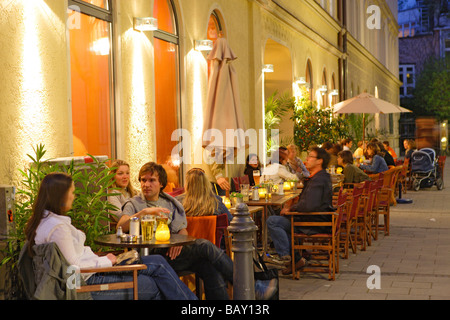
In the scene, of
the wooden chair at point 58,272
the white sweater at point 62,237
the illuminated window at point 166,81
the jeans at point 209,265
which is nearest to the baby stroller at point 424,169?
the illuminated window at point 166,81

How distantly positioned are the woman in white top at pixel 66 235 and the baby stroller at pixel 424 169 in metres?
14.8

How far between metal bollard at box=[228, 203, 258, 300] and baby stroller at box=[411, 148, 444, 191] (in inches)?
572

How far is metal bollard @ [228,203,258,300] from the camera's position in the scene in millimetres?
4742

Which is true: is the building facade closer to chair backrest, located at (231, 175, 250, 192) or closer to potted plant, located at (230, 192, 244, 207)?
chair backrest, located at (231, 175, 250, 192)

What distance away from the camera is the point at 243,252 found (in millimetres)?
4742

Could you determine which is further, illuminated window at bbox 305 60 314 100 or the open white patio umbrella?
illuminated window at bbox 305 60 314 100

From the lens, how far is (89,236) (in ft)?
17.7

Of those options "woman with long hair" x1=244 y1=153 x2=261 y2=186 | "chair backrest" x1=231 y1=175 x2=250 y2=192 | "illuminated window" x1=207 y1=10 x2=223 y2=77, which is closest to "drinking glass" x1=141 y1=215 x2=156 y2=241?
"chair backrest" x1=231 y1=175 x2=250 y2=192

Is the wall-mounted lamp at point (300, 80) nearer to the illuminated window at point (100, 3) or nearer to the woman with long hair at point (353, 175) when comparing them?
the woman with long hair at point (353, 175)

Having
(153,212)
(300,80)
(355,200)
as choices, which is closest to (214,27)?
(355,200)

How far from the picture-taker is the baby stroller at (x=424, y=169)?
61.1 ft

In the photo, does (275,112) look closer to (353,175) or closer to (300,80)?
(300,80)

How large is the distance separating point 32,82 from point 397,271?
14.8 ft
